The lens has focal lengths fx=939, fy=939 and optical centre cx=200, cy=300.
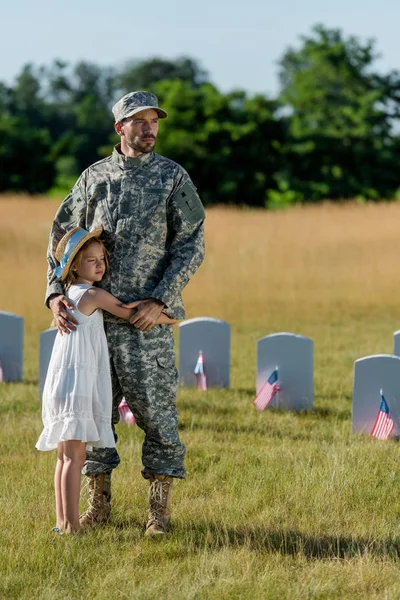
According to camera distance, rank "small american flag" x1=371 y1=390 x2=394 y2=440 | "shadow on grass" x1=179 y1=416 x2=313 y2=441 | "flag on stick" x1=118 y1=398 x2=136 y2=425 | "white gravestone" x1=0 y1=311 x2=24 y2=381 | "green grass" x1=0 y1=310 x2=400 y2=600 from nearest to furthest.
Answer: "green grass" x1=0 y1=310 x2=400 y2=600, "small american flag" x1=371 y1=390 x2=394 y2=440, "shadow on grass" x1=179 y1=416 x2=313 y2=441, "flag on stick" x1=118 y1=398 x2=136 y2=425, "white gravestone" x1=0 y1=311 x2=24 y2=381

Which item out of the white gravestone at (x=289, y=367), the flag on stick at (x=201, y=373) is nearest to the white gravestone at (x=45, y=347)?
the flag on stick at (x=201, y=373)

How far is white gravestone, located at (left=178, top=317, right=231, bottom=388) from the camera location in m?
8.18

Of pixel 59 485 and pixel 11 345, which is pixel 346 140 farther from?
pixel 59 485

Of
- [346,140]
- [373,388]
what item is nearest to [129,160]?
[373,388]

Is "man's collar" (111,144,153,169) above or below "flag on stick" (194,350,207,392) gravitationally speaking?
above

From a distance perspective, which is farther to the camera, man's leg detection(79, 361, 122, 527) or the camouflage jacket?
man's leg detection(79, 361, 122, 527)

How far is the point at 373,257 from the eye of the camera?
19.4 m

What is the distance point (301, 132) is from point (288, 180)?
6.57 feet

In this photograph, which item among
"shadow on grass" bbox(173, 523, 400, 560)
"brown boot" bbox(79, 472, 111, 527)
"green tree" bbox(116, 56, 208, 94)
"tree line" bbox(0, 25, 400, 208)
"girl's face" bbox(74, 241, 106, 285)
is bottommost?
"shadow on grass" bbox(173, 523, 400, 560)

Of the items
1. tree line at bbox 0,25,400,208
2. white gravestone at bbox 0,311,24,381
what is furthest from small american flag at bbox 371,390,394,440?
tree line at bbox 0,25,400,208

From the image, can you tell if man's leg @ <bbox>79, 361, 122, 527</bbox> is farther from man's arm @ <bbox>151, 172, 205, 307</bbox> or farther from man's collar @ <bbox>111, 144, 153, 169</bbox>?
man's collar @ <bbox>111, 144, 153, 169</bbox>

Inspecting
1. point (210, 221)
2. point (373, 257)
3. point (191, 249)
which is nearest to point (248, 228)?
point (210, 221)

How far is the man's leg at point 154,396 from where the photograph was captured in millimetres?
4352

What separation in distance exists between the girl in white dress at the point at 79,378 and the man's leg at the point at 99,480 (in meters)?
0.25
